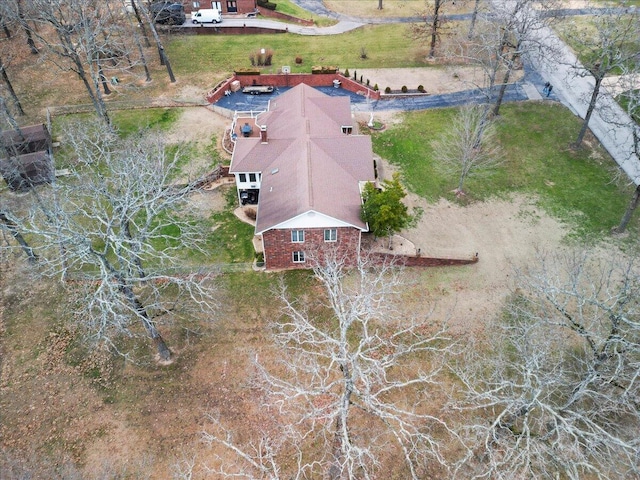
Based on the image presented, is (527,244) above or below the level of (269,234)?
below

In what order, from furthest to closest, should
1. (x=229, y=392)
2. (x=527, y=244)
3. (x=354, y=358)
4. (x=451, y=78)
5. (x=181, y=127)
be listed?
1. (x=451, y=78)
2. (x=181, y=127)
3. (x=527, y=244)
4. (x=229, y=392)
5. (x=354, y=358)

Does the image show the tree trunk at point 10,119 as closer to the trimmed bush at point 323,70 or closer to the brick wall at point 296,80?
the brick wall at point 296,80

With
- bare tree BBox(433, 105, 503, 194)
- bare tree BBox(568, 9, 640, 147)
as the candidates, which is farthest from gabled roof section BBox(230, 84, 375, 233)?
bare tree BBox(568, 9, 640, 147)

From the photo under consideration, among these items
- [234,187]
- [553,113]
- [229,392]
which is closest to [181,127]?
[234,187]

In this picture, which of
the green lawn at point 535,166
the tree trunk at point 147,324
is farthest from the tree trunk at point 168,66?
the tree trunk at point 147,324

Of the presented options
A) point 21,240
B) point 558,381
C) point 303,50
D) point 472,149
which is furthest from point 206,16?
point 558,381

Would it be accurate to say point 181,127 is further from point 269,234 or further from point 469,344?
point 469,344
